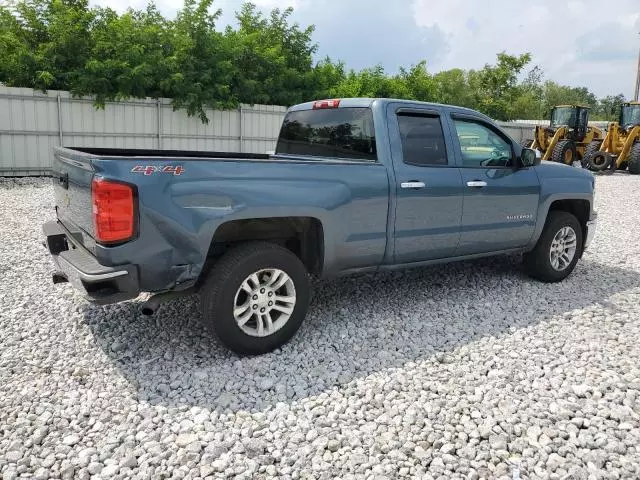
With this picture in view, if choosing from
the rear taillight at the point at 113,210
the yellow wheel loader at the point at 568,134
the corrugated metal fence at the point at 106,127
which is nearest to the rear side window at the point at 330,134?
the rear taillight at the point at 113,210

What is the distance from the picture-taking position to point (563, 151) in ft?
64.4

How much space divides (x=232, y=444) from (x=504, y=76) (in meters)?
35.2

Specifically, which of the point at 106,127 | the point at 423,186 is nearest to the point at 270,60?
the point at 106,127

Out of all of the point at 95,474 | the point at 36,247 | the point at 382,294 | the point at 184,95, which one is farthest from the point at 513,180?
the point at 184,95

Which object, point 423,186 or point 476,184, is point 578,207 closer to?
point 476,184

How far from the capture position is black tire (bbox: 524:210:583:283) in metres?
5.71

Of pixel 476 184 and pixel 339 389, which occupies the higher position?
pixel 476 184

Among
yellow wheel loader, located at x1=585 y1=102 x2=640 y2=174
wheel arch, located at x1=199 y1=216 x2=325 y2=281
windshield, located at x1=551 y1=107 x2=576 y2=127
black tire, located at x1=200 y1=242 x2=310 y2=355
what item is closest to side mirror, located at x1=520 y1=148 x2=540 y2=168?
wheel arch, located at x1=199 y1=216 x2=325 y2=281

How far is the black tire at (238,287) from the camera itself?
11.9ft

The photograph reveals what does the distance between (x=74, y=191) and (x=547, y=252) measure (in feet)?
14.8

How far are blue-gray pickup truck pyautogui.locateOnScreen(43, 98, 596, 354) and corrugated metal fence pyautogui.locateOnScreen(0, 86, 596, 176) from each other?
8.98 metres

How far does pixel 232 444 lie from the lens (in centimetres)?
289

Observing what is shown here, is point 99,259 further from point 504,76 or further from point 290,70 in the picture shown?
point 504,76

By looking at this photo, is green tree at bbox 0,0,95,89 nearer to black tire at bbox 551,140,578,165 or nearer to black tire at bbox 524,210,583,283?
black tire at bbox 524,210,583,283
